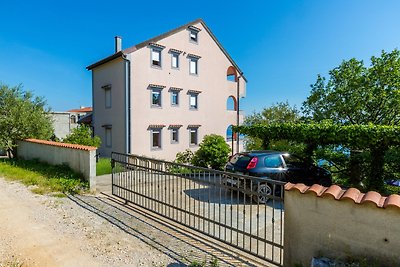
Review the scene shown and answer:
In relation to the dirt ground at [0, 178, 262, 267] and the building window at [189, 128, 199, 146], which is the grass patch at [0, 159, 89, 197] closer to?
the dirt ground at [0, 178, 262, 267]

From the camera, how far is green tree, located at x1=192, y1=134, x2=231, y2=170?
49.8 feet

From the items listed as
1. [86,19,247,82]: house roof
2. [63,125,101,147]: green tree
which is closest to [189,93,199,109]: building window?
[86,19,247,82]: house roof

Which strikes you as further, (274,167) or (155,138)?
(155,138)

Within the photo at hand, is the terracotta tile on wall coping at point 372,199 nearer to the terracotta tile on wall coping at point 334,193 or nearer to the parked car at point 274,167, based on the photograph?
the terracotta tile on wall coping at point 334,193

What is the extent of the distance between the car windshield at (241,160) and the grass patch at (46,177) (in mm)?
5284

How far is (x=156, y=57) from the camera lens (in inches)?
696

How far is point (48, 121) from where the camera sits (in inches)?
609

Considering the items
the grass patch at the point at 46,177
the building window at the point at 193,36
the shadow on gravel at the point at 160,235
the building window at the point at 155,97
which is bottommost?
the shadow on gravel at the point at 160,235

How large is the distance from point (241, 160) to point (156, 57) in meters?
12.3

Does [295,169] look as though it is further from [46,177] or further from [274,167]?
[46,177]

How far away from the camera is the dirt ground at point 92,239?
13.2 ft

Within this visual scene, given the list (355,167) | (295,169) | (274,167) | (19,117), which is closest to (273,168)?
(274,167)

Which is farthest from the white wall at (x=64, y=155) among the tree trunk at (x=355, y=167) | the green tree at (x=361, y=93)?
the green tree at (x=361, y=93)

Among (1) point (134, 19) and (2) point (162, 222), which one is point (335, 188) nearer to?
(2) point (162, 222)
